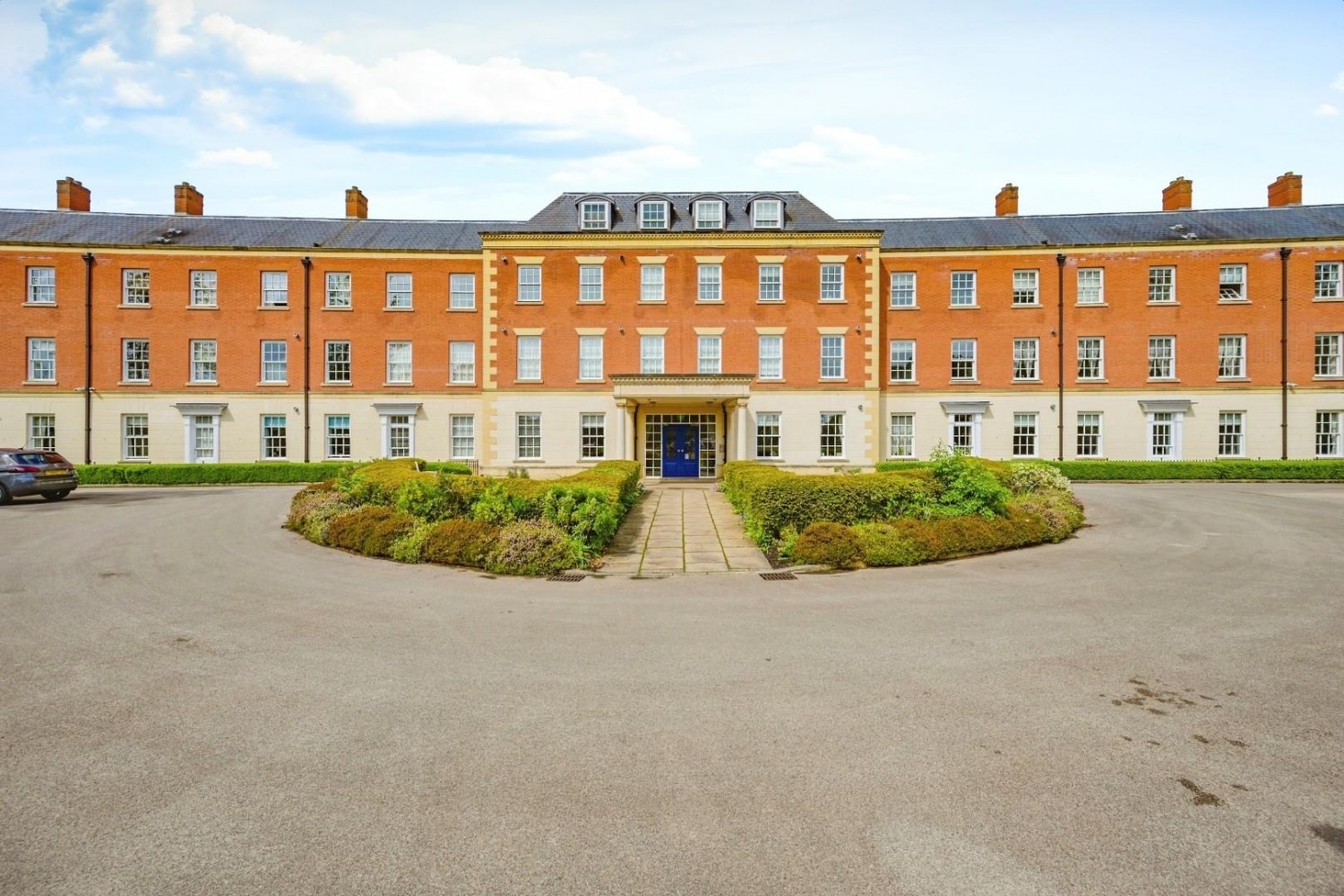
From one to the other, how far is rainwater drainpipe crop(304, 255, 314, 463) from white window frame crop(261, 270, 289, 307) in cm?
98

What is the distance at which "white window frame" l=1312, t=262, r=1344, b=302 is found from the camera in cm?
3067

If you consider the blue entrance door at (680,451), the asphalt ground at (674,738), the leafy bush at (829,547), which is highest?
the blue entrance door at (680,451)

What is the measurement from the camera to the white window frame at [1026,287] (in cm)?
3130

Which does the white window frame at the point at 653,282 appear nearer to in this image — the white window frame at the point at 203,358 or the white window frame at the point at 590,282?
the white window frame at the point at 590,282

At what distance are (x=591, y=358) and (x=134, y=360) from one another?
21881 millimetres

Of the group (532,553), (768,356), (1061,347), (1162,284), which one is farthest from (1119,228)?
(532,553)

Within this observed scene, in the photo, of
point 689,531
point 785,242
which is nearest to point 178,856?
point 689,531

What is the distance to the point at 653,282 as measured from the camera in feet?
98.8

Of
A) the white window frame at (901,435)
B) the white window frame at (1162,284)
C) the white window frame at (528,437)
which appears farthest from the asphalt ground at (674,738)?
the white window frame at (1162,284)

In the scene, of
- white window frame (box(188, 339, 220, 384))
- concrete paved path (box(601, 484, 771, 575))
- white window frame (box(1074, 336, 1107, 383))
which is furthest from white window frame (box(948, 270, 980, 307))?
white window frame (box(188, 339, 220, 384))

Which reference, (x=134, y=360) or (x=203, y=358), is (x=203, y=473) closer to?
(x=203, y=358)

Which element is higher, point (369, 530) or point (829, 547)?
point (369, 530)

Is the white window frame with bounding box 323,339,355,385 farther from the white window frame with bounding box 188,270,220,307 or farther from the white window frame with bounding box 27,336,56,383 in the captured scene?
the white window frame with bounding box 27,336,56,383

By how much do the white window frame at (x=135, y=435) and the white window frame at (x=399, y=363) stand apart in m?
11.4
